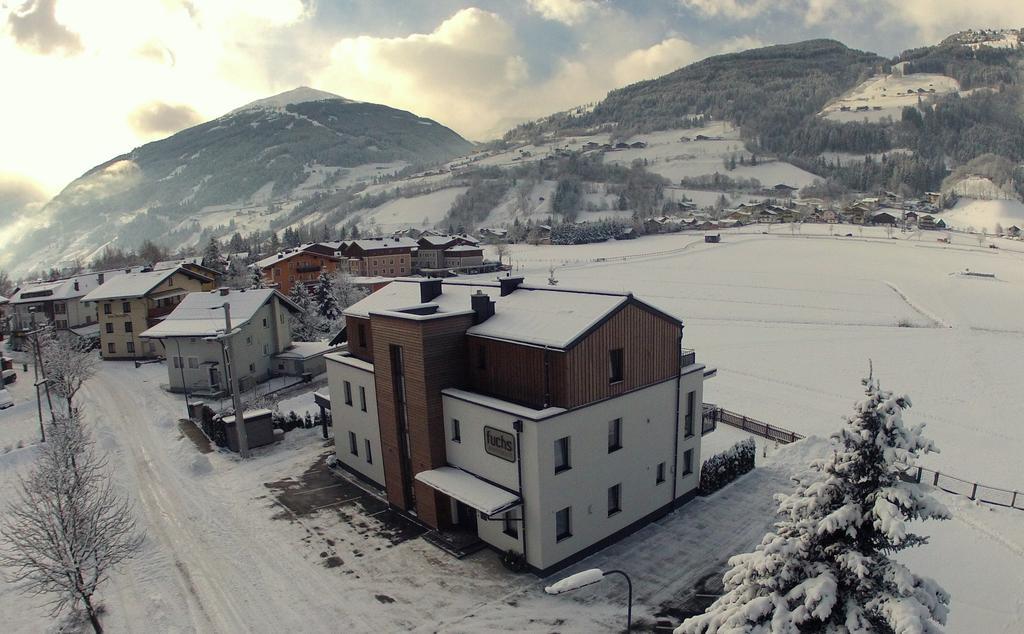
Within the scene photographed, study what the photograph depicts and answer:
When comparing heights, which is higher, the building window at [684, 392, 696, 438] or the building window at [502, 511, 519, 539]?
the building window at [684, 392, 696, 438]

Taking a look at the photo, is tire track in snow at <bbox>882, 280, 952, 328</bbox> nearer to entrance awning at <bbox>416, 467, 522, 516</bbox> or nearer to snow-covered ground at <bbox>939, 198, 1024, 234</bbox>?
entrance awning at <bbox>416, 467, 522, 516</bbox>

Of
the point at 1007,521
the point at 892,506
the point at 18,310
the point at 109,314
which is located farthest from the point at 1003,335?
the point at 18,310

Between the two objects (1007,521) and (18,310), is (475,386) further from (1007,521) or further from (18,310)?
(18,310)

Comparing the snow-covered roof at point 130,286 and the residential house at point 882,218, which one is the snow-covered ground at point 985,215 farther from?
the snow-covered roof at point 130,286

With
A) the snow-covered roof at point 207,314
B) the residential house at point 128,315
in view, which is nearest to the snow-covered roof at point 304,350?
the snow-covered roof at point 207,314

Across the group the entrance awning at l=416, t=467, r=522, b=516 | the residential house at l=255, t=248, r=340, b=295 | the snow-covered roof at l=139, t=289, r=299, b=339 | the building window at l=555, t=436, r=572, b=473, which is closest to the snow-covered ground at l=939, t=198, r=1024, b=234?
the residential house at l=255, t=248, r=340, b=295

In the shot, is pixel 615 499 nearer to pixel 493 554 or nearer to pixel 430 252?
pixel 493 554
